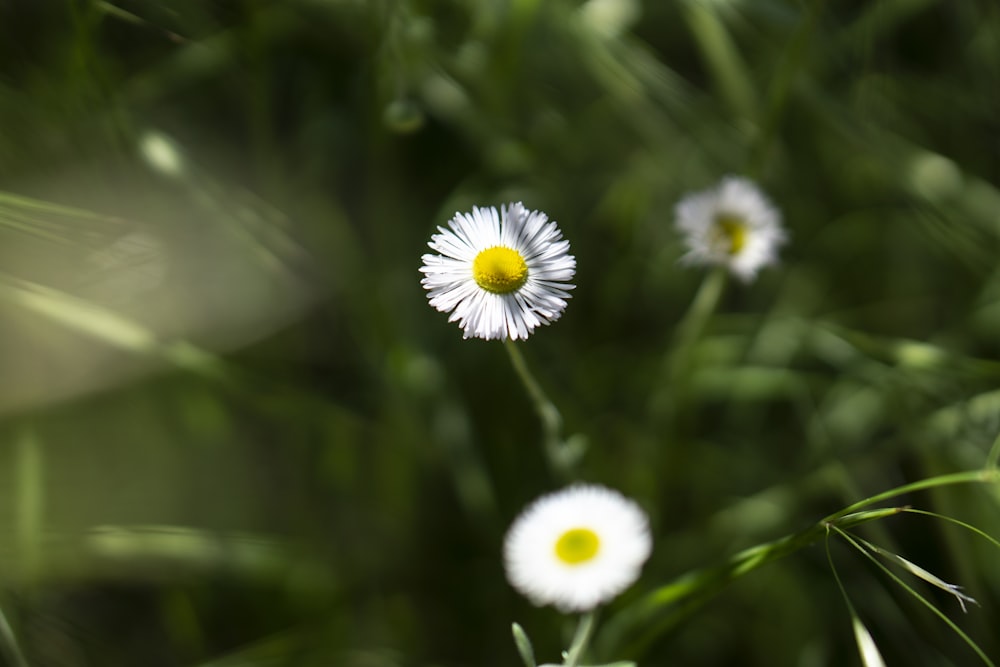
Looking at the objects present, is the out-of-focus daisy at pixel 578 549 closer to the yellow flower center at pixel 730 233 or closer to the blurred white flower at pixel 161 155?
the yellow flower center at pixel 730 233

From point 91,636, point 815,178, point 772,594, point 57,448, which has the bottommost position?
point 772,594

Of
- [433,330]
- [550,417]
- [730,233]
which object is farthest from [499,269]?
[433,330]

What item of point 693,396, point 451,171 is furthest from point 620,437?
point 451,171

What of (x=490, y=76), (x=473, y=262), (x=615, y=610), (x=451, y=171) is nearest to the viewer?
(x=473, y=262)

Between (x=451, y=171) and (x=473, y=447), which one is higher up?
(x=451, y=171)

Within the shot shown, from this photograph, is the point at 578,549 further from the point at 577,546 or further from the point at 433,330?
the point at 433,330

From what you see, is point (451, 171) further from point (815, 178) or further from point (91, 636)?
point (91, 636)
